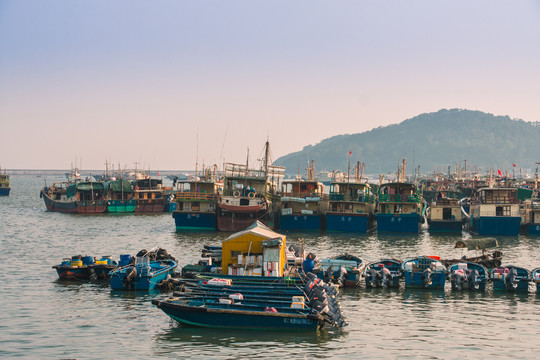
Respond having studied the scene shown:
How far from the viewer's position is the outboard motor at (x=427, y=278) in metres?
38.7

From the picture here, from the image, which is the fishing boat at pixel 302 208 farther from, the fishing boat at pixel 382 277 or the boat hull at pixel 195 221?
the fishing boat at pixel 382 277

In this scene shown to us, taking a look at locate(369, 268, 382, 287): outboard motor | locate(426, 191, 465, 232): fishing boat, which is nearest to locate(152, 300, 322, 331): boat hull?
locate(369, 268, 382, 287): outboard motor

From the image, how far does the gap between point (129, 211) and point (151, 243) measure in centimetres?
4534

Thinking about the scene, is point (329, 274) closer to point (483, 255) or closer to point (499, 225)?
point (483, 255)

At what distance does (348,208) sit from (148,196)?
1977 inches

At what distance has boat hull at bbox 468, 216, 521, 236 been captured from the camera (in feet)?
233

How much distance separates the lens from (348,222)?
7475 cm

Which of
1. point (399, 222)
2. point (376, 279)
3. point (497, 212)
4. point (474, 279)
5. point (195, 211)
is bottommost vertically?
point (376, 279)

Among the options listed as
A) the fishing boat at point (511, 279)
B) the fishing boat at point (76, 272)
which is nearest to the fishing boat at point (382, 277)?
the fishing boat at point (511, 279)

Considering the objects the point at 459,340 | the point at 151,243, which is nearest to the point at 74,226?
the point at 151,243

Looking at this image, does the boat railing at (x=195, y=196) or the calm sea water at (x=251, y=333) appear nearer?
the calm sea water at (x=251, y=333)

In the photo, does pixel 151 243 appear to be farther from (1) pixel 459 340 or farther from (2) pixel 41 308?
(1) pixel 459 340

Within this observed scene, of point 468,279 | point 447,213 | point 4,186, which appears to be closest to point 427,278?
point 468,279

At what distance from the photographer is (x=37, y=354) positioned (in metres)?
25.5
